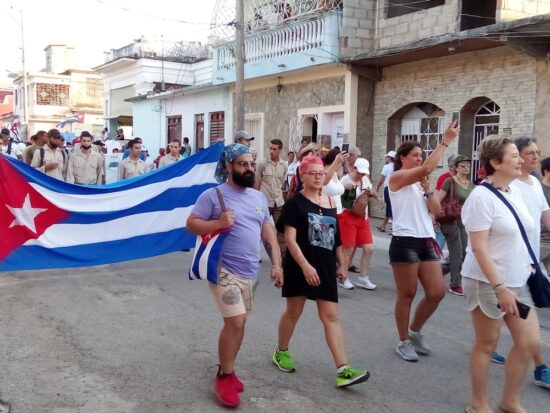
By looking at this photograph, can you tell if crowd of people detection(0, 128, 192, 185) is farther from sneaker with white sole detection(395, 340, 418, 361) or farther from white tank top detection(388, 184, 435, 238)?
sneaker with white sole detection(395, 340, 418, 361)

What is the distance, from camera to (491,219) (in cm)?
357

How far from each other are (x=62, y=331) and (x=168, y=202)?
3289 millimetres

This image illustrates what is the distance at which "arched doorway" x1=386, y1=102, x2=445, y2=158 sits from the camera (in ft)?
47.6

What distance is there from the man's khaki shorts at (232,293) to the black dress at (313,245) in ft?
1.46

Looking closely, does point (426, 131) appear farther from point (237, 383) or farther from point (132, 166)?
point (237, 383)

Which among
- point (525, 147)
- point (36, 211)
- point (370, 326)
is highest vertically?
point (525, 147)

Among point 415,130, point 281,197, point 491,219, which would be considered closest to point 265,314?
point 281,197

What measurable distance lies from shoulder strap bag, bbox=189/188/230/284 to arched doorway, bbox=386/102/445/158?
36.0ft

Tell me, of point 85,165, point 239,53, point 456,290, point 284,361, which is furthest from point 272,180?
point 239,53

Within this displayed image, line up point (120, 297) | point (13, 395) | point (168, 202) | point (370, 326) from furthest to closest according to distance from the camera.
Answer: point (168, 202), point (120, 297), point (370, 326), point (13, 395)

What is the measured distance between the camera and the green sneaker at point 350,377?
13.6 feet

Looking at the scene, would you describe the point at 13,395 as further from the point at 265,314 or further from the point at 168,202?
the point at 168,202

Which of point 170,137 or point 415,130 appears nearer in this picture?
point 415,130

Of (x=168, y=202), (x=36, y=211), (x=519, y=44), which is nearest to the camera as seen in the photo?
(x=36, y=211)
